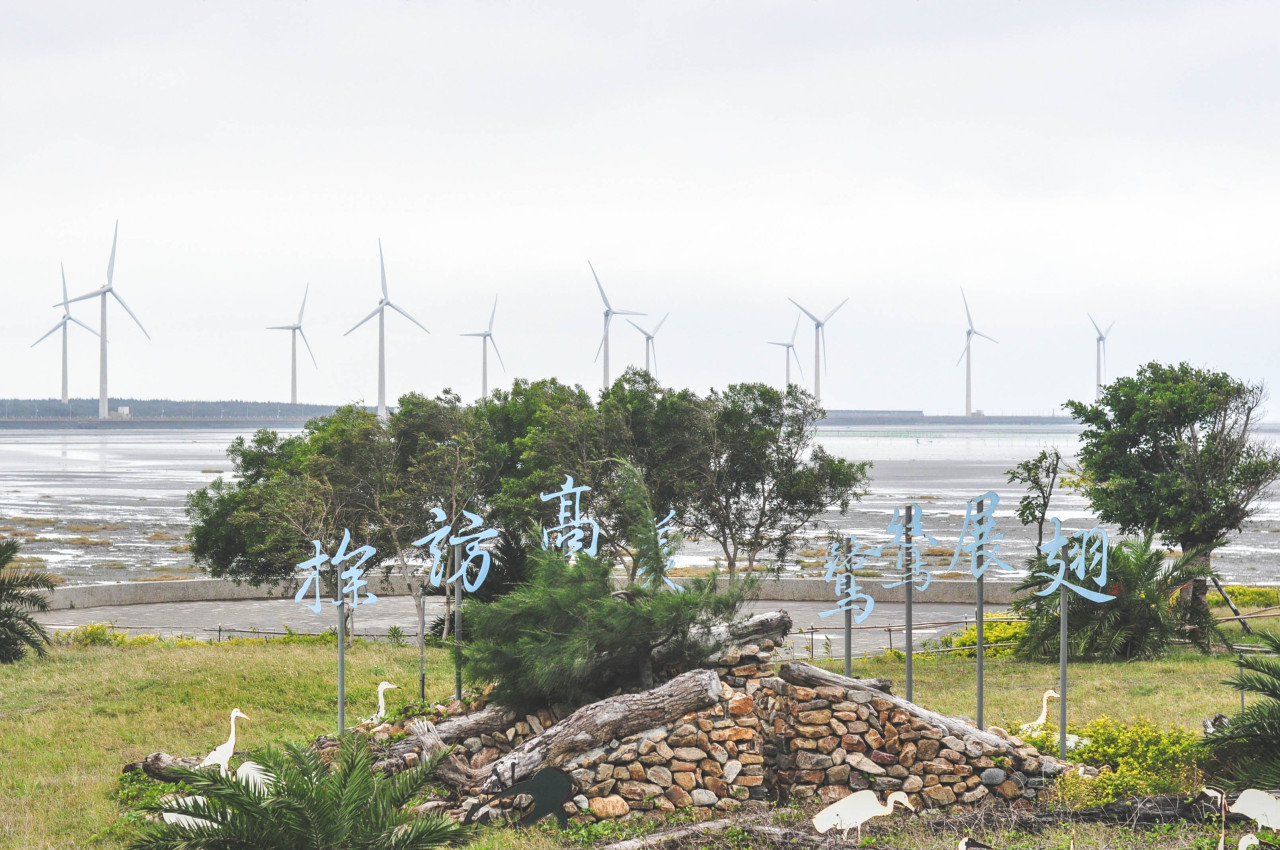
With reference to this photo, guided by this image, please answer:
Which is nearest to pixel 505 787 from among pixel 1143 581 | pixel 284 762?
pixel 284 762

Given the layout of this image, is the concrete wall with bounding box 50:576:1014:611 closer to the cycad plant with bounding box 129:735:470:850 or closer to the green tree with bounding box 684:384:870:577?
the green tree with bounding box 684:384:870:577

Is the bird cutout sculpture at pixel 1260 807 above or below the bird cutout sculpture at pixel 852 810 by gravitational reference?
above

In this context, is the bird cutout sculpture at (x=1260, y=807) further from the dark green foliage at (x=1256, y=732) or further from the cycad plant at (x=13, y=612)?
the cycad plant at (x=13, y=612)

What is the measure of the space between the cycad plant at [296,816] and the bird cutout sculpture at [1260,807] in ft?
21.7

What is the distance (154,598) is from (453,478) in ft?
54.8

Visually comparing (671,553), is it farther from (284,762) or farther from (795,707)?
(284,762)

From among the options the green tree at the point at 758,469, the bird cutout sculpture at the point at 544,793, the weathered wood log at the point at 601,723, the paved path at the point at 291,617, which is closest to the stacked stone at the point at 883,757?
the weathered wood log at the point at 601,723

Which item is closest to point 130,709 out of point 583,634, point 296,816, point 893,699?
point 583,634

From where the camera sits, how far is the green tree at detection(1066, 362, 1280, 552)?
29.4 meters

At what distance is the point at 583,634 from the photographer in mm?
13492

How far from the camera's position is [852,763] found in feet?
41.2

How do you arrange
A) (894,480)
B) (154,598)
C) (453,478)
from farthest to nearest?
(894,480) → (154,598) → (453,478)

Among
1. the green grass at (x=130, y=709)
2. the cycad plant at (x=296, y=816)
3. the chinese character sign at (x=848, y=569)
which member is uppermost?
the chinese character sign at (x=848, y=569)

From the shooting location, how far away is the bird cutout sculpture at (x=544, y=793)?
12062 mm
